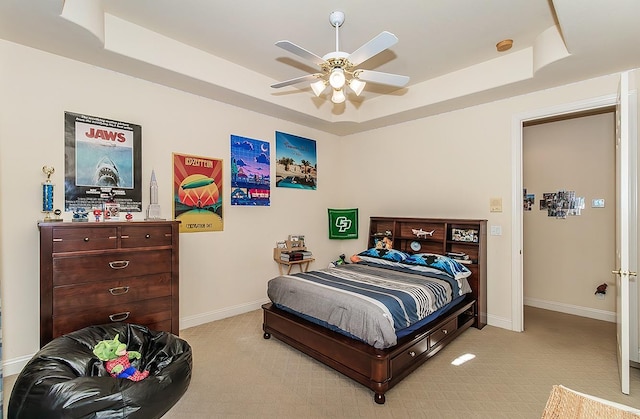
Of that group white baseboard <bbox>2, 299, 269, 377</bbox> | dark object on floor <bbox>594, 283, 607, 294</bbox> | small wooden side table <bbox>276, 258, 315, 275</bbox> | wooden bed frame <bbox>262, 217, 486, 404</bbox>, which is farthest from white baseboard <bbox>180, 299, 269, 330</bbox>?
dark object on floor <bbox>594, 283, 607, 294</bbox>

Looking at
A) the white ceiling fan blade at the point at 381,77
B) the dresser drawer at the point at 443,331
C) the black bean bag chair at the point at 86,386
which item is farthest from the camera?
the dresser drawer at the point at 443,331

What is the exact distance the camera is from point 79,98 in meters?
2.81

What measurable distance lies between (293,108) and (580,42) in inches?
115

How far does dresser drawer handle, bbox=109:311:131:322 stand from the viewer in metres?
2.51

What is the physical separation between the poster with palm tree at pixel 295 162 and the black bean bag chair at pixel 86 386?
2.85m

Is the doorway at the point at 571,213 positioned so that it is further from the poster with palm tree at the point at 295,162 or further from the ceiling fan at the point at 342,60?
the poster with palm tree at the point at 295,162

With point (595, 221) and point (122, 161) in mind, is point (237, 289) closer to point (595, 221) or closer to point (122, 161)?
point (122, 161)

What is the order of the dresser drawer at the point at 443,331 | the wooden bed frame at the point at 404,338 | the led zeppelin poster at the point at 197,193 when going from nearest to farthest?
the wooden bed frame at the point at 404,338
the dresser drawer at the point at 443,331
the led zeppelin poster at the point at 197,193

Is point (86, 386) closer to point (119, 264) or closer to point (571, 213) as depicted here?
point (119, 264)

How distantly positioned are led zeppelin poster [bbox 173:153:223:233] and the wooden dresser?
2.19 feet

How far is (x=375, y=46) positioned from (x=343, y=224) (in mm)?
3364

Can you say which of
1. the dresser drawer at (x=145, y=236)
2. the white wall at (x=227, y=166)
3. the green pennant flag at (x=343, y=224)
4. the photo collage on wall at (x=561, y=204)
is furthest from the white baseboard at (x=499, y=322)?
the dresser drawer at (x=145, y=236)

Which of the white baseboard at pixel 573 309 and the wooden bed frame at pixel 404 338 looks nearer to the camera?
the wooden bed frame at pixel 404 338

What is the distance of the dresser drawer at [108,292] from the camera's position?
231cm
